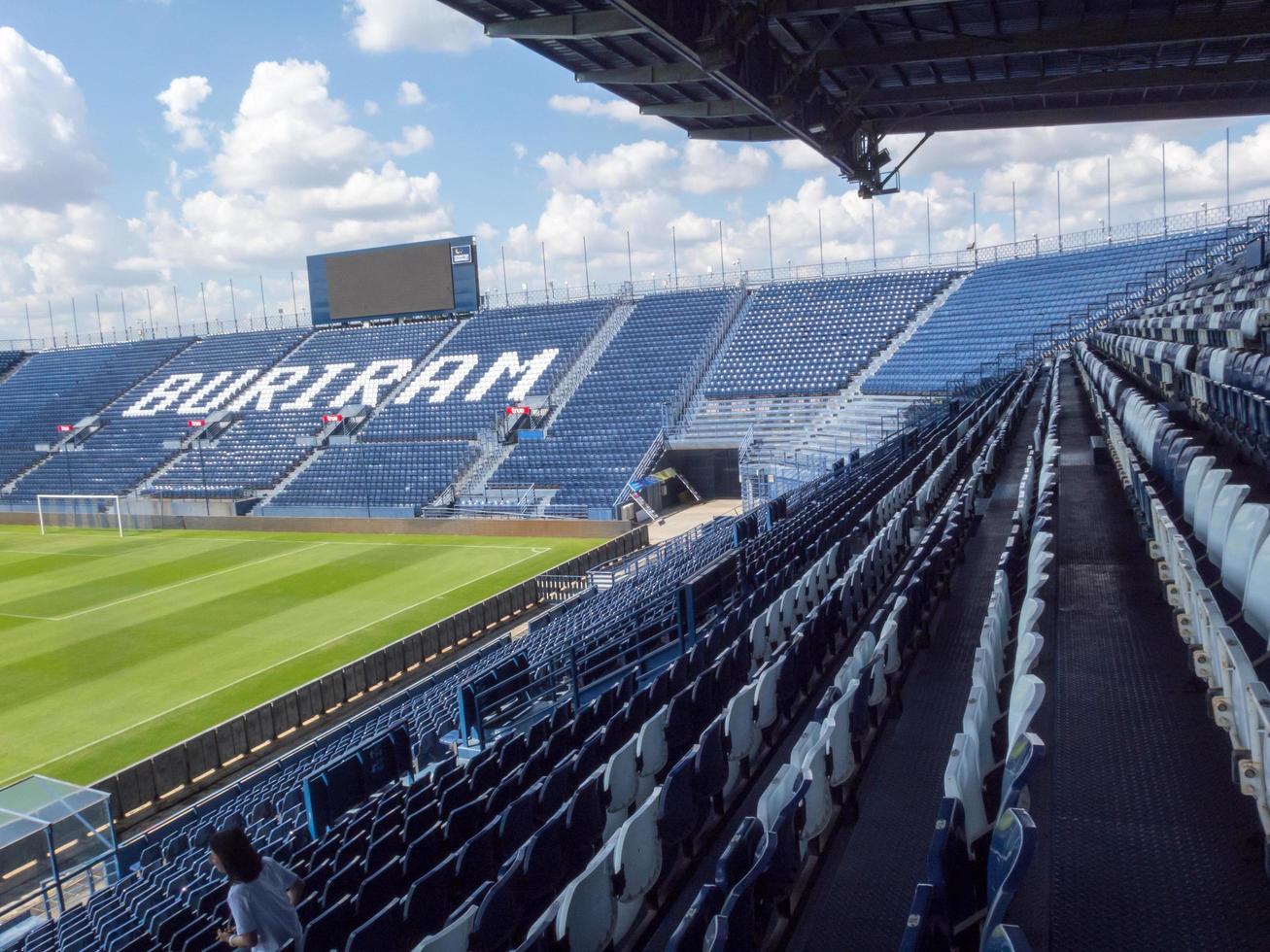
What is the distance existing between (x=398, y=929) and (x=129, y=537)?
32.4 meters

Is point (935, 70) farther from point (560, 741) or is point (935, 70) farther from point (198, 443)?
point (198, 443)

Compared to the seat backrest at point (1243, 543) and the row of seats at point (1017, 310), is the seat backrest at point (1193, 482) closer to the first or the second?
the seat backrest at point (1243, 543)

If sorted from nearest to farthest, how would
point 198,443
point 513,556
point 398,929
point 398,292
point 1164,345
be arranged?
point 398,929 < point 1164,345 < point 513,556 < point 198,443 < point 398,292

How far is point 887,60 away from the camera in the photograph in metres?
10.9

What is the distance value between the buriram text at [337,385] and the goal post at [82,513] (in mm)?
6522

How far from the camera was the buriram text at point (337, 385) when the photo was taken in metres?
Result: 37.4

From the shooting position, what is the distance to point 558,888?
4.22m

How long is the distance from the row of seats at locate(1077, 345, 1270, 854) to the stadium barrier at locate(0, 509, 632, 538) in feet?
67.5

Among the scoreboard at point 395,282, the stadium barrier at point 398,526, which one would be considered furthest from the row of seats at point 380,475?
the scoreboard at point 395,282

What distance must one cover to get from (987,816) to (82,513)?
124 feet

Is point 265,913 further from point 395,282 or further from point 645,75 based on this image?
point 395,282

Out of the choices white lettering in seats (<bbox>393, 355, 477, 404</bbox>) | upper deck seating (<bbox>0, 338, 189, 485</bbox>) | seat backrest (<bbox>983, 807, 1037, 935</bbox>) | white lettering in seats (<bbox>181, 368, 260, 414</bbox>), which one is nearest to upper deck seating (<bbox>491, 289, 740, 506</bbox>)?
white lettering in seats (<bbox>393, 355, 477, 404</bbox>)

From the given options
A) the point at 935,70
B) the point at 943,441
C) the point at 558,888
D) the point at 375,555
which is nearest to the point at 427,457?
the point at 375,555

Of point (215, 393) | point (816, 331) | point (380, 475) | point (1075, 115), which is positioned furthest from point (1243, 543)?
point (215, 393)
